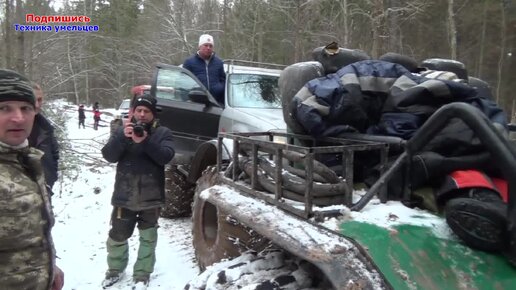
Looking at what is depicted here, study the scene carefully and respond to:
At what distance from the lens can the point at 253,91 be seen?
640 centimetres

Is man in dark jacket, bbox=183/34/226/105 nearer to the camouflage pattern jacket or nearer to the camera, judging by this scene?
the camera

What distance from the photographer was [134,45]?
25.8m

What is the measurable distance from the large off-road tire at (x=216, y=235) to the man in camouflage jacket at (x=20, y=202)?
1.33m

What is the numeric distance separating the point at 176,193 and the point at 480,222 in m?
4.77

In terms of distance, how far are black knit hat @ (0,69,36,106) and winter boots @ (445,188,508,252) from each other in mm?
2056

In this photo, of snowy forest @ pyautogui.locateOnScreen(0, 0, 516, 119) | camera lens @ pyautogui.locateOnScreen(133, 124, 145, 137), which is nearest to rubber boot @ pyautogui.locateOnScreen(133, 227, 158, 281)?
camera lens @ pyautogui.locateOnScreen(133, 124, 145, 137)

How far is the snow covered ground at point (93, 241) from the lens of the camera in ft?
14.9

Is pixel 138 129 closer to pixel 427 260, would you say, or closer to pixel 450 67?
pixel 450 67

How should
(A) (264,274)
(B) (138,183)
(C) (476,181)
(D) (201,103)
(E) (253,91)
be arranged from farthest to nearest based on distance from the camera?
(E) (253,91) → (D) (201,103) → (B) (138,183) → (A) (264,274) → (C) (476,181)

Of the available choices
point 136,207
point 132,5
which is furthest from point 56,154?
point 132,5

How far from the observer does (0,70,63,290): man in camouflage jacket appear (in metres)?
2.05

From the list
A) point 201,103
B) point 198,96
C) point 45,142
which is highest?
point 198,96

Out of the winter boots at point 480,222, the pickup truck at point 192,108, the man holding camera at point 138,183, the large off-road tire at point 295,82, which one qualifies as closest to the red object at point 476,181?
the winter boots at point 480,222

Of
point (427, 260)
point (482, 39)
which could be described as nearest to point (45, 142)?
point (427, 260)
